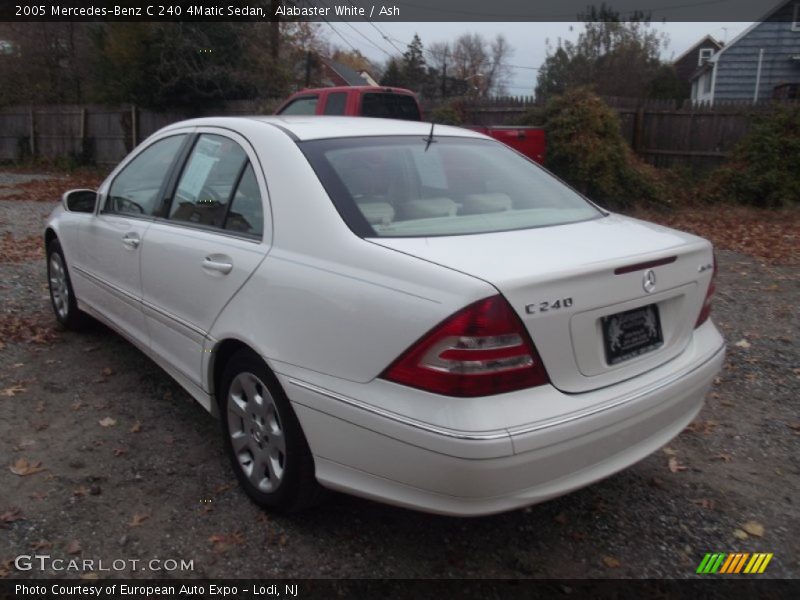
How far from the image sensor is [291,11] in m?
21.2

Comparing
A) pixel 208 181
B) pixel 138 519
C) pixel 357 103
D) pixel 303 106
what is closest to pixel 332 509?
pixel 138 519

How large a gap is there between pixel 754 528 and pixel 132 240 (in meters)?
3.38

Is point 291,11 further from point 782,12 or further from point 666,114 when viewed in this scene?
point 782,12

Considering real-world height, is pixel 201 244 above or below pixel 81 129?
below

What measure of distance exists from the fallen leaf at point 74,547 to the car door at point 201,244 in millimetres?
850

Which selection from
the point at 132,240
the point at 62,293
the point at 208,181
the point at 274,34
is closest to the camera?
the point at 208,181

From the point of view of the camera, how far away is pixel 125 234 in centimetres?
407

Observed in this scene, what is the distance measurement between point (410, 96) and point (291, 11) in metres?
11.8

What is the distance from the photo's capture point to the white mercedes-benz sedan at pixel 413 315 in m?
2.28

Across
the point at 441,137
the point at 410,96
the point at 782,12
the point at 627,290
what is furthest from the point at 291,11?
the point at 627,290

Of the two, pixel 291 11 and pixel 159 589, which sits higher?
pixel 291 11

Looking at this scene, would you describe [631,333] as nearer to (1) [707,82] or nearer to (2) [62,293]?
(2) [62,293]

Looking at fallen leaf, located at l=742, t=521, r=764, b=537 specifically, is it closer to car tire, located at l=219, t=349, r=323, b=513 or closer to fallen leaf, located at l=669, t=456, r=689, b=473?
fallen leaf, located at l=669, t=456, r=689, b=473

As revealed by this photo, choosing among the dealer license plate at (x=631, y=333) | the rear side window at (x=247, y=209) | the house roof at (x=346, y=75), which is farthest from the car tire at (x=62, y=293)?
the house roof at (x=346, y=75)
